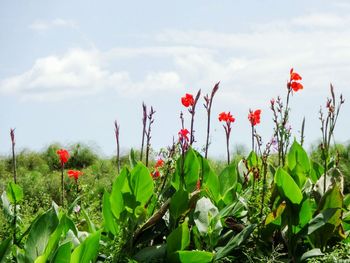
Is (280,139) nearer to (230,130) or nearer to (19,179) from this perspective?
(230,130)

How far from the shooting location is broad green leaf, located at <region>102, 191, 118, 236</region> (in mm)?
3635

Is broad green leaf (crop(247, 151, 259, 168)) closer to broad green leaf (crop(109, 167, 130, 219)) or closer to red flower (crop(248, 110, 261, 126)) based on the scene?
red flower (crop(248, 110, 261, 126))

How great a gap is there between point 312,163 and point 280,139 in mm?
641

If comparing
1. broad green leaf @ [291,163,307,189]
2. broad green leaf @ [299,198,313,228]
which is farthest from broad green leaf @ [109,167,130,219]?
broad green leaf @ [291,163,307,189]

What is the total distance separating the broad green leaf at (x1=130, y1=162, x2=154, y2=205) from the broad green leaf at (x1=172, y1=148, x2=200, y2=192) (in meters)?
0.27

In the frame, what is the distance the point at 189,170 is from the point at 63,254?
3.25 feet

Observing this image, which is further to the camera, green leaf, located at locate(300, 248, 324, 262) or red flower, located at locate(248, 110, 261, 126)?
red flower, located at locate(248, 110, 261, 126)

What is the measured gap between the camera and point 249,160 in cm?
450

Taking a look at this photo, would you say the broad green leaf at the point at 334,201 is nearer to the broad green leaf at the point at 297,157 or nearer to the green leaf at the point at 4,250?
the broad green leaf at the point at 297,157

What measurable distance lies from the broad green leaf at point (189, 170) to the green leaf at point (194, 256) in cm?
50

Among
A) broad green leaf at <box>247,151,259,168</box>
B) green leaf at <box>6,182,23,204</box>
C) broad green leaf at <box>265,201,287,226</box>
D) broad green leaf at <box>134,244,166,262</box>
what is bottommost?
broad green leaf at <box>134,244,166,262</box>

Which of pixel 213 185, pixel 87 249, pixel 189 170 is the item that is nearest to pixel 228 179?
pixel 213 185

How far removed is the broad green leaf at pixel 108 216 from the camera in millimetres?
3635

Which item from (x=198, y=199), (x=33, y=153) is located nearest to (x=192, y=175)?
(x=198, y=199)
